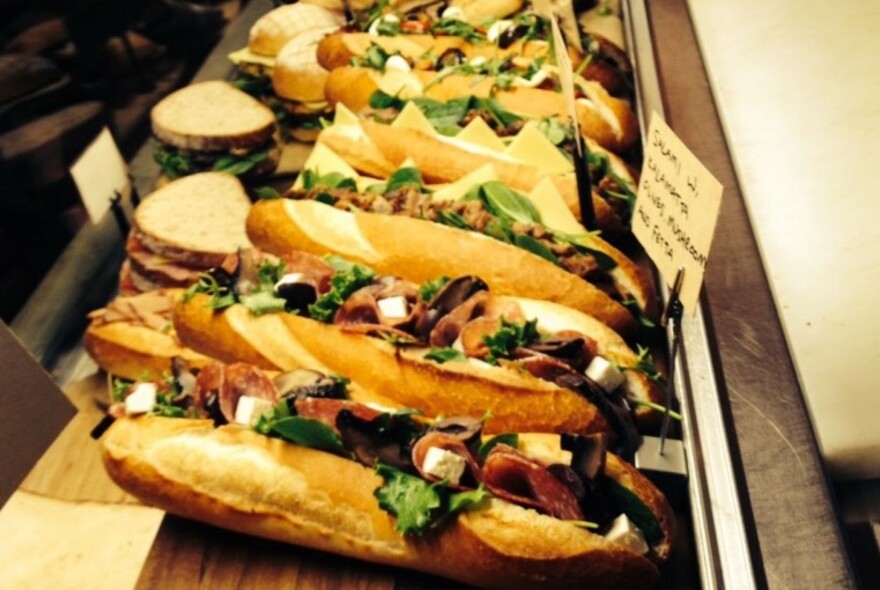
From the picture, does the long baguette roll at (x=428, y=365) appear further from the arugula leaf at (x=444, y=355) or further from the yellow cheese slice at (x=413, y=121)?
the yellow cheese slice at (x=413, y=121)

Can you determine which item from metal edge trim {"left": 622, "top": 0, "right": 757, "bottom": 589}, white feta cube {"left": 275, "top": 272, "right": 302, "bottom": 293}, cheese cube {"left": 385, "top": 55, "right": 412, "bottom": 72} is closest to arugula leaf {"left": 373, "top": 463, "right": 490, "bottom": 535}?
metal edge trim {"left": 622, "top": 0, "right": 757, "bottom": 589}

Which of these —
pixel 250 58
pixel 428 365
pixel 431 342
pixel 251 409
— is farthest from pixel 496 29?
pixel 251 409

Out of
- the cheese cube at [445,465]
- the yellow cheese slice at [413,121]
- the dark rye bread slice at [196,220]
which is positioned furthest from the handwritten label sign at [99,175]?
the cheese cube at [445,465]

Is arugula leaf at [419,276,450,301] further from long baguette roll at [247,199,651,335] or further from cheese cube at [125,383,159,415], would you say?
cheese cube at [125,383,159,415]

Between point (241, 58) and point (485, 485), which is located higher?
point (485, 485)

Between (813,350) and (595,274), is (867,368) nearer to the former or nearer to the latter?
(813,350)

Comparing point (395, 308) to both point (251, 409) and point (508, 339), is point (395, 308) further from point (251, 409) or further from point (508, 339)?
point (251, 409)

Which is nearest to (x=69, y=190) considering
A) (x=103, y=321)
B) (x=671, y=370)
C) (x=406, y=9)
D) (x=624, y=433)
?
(x=103, y=321)
